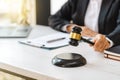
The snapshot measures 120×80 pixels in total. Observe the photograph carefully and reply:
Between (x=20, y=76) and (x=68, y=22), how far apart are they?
31.4 inches

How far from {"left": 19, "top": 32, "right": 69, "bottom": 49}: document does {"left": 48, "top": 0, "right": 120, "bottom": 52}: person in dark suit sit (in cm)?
17

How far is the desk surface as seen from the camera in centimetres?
99

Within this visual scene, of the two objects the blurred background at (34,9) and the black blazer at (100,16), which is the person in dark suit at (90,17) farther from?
the blurred background at (34,9)

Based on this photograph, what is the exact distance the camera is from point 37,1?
6.93ft

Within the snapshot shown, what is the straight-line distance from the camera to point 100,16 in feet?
5.41

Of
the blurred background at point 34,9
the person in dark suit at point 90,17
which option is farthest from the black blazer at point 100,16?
the blurred background at point 34,9

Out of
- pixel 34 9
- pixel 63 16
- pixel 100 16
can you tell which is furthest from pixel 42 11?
pixel 100 16

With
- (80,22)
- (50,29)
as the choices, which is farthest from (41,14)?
(80,22)

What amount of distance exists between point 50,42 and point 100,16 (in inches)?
16.7

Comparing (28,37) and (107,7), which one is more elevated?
(107,7)

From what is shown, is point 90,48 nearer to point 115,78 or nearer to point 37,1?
point 115,78

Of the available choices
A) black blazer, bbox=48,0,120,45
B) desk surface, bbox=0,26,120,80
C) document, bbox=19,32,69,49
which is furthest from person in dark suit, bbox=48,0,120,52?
desk surface, bbox=0,26,120,80

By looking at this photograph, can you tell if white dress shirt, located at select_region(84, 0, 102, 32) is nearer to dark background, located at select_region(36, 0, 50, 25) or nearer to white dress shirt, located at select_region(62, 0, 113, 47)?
white dress shirt, located at select_region(62, 0, 113, 47)

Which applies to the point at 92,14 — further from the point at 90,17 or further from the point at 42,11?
the point at 42,11
